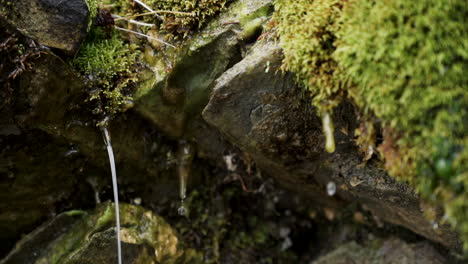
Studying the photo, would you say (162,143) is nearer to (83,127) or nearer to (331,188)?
(83,127)

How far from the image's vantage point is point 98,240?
254 centimetres

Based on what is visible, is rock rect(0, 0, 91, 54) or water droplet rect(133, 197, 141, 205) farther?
water droplet rect(133, 197, 141, 205)

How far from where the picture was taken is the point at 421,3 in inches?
57.2

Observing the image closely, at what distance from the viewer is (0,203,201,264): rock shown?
2.54 metres

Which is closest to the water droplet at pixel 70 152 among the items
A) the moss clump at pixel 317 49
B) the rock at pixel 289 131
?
the rock at pixel 289 131

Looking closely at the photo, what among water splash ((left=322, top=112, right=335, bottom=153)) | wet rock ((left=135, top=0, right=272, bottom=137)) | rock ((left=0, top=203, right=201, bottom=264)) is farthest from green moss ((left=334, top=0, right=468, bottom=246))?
rock ((left=0, top=203, right=201, bottom=264))

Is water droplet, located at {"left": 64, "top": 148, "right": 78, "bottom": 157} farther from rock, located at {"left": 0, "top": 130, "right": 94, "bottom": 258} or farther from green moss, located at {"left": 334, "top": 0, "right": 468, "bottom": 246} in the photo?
green moss, located at {"left": 334, "top": 0, "right": 468, "bottom": 246}

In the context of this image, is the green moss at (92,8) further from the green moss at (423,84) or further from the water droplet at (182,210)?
the water droplet at (182,210)

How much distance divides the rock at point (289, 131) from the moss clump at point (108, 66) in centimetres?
64

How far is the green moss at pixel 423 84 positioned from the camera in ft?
4.62

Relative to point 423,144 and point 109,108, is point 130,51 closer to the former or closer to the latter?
point 109,108

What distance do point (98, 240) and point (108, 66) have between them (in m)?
1.23

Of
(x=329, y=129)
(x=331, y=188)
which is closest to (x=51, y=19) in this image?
(x=329, y=129)

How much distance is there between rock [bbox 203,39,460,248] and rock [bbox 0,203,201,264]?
3.24 ft
